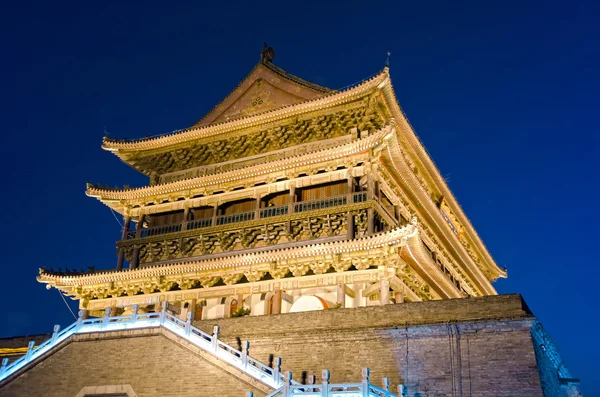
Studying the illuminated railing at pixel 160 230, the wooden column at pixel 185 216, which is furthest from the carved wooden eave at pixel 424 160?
the illuminated railing at pixel 160 230

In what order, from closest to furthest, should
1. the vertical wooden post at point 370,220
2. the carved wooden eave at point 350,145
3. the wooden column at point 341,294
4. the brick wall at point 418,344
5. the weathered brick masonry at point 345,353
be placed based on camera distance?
the brick wall at point 418,344 → the weathered brick masonry at point 345,353 → the wooden column at point 341,294 → the vertical wooden post at point 370,220 → the carved wooden eave at point 350,145

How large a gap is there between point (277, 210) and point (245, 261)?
9.05 ft

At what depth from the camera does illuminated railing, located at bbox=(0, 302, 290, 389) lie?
1433 cm

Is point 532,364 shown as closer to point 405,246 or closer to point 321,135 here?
point 405,246

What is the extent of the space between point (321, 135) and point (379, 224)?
4.89 meters

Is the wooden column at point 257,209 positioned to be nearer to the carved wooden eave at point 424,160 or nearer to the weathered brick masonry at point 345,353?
the carved wooden eave at point 424,160

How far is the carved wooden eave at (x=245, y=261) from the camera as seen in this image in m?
20.1

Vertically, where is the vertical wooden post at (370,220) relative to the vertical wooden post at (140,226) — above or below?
below

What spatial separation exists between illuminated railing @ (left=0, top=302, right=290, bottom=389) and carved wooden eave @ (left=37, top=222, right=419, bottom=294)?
539cm

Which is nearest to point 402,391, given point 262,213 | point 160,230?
point 262,213

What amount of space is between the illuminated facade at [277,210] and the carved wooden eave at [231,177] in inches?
2.0

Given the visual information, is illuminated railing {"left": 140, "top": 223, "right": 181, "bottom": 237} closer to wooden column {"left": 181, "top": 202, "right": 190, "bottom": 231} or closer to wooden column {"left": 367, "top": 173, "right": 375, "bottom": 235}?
wooden column {"left": 181, "top": 202, "right": 190, "bottom": 231}

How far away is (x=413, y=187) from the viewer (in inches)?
1023

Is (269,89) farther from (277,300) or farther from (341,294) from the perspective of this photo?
(341,294)
